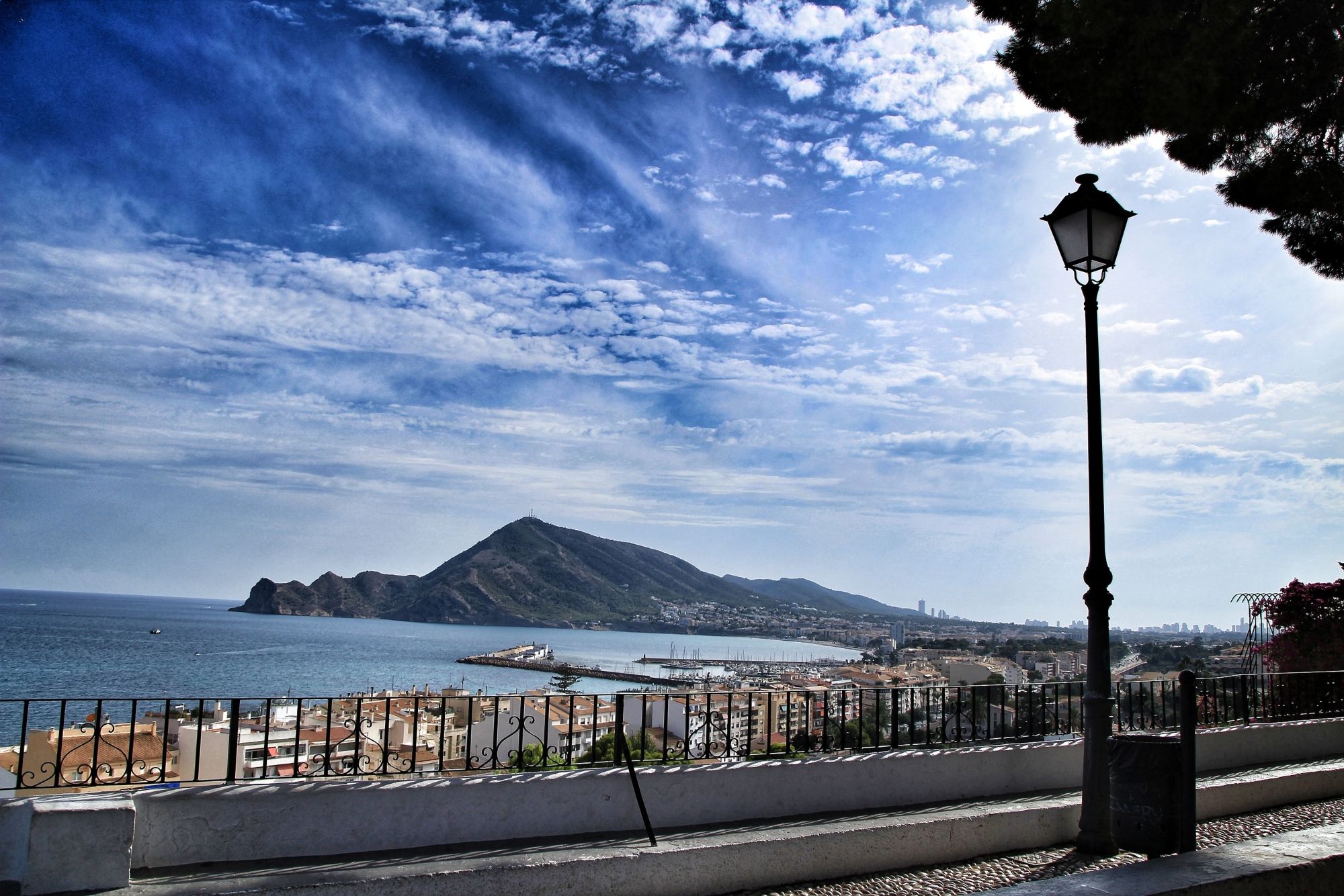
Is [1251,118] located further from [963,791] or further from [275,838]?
[275,838]

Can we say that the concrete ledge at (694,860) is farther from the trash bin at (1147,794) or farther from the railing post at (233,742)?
the trash bin at (1147,794)

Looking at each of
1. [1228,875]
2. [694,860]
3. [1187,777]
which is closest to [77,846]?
[694,860]

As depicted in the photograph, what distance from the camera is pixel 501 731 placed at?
19.4ft

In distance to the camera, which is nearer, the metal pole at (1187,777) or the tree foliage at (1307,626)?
the metal pole at (1187,777)

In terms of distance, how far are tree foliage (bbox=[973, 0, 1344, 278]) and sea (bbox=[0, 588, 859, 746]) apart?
801 cm

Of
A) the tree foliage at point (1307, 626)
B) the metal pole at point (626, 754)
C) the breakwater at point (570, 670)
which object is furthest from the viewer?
the tree foliage at point (1307, 626)

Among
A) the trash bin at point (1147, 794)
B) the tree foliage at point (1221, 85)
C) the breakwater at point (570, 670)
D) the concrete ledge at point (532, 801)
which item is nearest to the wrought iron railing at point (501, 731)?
the concrete ledge at point (532, 801)

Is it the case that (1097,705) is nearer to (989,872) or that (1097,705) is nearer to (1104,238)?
(989,872)

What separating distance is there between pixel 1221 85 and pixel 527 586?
143061 millimetres

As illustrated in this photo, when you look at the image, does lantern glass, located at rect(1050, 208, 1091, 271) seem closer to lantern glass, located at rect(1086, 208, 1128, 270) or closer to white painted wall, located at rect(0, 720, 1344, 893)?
lantern glass, located at rect(1086, 208, 1128, 270)

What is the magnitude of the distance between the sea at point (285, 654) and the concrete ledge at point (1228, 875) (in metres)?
4.87

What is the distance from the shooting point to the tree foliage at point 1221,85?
6.30 metres

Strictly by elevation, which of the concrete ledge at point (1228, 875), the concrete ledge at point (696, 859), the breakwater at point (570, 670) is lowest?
the breakwater at point (570, 670)

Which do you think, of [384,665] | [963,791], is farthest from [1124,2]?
[384,665]
